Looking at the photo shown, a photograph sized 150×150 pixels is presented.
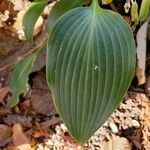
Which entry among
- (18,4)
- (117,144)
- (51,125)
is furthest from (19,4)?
(117,144)

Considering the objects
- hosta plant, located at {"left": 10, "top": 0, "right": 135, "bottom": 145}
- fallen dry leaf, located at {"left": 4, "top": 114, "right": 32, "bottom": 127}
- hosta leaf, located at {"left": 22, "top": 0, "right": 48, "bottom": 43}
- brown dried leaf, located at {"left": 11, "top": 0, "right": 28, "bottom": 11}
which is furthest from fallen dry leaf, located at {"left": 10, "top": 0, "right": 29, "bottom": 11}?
hosta plant, located at {"left": 10, "top": 0, "right": 135, "bottom": 145}

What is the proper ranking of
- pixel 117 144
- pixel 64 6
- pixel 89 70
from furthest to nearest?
pixel 117 144 < pixel 64 6 < pixel 89 70

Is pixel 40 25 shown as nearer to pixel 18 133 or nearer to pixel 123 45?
pixel 18 133

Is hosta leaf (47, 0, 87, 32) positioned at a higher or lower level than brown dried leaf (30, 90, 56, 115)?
higher

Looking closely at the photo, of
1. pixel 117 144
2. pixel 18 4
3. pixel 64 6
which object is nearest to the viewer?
pixel 64 6

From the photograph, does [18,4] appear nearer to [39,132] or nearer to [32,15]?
[32,15]

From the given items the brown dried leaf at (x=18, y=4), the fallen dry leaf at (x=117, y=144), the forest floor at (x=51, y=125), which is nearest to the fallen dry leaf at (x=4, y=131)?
the forest floor at (x=51, y=125)

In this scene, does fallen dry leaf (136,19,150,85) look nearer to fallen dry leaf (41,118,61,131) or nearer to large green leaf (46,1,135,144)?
fallen dry leaf (41,118,61,131)
